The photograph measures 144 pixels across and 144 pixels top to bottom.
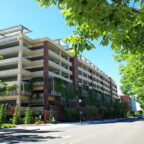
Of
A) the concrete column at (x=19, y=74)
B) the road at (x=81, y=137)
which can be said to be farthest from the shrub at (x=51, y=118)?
the road at (x=81, y=137)

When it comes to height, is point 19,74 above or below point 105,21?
above

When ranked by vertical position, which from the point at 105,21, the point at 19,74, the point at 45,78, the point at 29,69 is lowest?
the point at 105,21

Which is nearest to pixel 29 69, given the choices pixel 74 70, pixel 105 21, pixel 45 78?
pixel 45 78

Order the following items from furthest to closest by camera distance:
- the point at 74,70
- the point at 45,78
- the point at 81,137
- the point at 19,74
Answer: the point at 74,70 < the point at 45,78 < the point at 19,74 < the point at 81,137

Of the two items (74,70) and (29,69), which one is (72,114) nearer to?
(29,69)

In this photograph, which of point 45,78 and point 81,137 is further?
point 45,78

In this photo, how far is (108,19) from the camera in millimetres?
4602

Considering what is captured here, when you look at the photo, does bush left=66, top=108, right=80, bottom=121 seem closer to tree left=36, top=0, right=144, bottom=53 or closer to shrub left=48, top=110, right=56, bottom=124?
shrub left=48, top=110, right=56, bottom=124

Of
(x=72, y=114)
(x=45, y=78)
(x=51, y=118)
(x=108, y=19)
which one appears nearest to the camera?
(x=108, y=19)

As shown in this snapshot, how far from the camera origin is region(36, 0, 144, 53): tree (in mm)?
4461

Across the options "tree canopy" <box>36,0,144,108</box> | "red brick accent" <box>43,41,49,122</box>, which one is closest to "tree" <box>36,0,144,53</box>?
"tree canopy" <box>36,0,144,108</box>

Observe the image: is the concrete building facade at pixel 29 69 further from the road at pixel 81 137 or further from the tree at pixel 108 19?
the tree at pixel 108 19

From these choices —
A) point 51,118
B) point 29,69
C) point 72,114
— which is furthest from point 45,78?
point 72,114

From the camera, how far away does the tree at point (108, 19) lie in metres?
4.46
